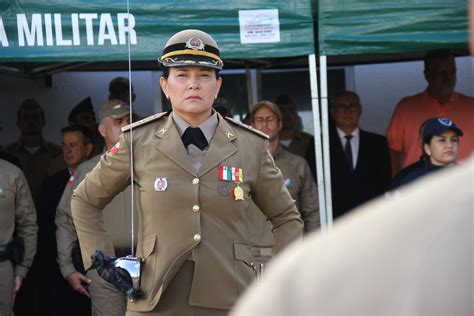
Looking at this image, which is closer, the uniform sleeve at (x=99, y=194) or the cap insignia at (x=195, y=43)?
the uniform sleeve at (x=99, y=194)

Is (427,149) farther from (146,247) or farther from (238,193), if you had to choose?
(146,247)

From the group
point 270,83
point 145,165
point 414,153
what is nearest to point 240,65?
point 270,83

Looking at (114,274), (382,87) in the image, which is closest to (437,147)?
(114,274)

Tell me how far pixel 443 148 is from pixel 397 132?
1.24 m

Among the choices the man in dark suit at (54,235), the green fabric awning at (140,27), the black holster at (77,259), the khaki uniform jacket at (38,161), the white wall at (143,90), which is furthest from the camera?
the white wall at (143,90)

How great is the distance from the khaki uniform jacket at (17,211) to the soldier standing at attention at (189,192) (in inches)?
107

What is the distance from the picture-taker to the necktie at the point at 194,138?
4147 mm

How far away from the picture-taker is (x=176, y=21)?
627 cm

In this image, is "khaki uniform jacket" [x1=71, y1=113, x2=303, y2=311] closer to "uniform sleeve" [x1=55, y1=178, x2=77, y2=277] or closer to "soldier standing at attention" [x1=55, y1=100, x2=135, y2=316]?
"soldier standing at attention" [x1=55, y1=100, x2=135, y2=316]

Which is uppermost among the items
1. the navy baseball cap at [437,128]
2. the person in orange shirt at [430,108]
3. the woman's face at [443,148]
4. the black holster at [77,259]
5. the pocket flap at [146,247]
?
the person in orange shirt at [430,108]

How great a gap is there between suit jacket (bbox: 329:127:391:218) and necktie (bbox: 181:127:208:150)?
137 inches

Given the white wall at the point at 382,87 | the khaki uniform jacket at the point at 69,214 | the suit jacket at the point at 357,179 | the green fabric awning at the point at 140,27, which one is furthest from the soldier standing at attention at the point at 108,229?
the white wall at the point at 382,87

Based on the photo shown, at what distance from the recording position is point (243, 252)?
13.4 feet

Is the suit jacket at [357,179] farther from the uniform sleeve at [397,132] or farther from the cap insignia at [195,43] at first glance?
the cap insignia at [195,43]
